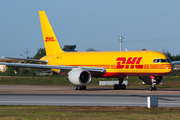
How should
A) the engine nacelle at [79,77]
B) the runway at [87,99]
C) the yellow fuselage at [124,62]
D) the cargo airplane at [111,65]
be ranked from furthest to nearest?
the engine nacelle at [79,77] < the cargo airplane at [111,65] < the yellow fuselage at [124,62] < the runway at [87,99]

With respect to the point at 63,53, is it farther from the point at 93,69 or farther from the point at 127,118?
the point at 127,118

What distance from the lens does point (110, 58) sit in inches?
1494

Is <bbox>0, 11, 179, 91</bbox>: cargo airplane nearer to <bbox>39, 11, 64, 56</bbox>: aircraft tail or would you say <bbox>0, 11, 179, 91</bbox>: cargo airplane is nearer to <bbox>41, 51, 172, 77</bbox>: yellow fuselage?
<bbox>41, 51, 172, 77</bbox>: yellow fuselage

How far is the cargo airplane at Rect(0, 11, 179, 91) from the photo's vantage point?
3472 centimetres

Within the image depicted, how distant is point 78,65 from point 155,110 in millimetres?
24572

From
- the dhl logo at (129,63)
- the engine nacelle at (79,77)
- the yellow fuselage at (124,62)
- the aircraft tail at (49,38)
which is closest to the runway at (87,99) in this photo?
the yellow fuselage at (124,62)

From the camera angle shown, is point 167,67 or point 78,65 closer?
point 167,67

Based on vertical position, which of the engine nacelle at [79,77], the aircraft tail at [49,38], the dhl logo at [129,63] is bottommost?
the engine nacelle at [79,77]

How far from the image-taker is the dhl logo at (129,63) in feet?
117

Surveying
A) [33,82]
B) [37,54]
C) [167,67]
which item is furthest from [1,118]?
[37,54]

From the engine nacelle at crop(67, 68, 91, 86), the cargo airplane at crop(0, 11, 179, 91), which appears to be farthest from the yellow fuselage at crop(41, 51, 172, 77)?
the engine nacelle at crop(67, 68, 91, 86)

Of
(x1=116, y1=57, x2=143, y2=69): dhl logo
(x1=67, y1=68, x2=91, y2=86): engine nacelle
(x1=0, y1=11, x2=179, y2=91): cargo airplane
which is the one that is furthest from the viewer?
(x1=116, y1=57, x2=143, y2=69): dhl logo

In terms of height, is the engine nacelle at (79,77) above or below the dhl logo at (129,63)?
below

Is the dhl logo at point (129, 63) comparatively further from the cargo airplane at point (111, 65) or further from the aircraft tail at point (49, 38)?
the aircraft tail at point (49, 38)
